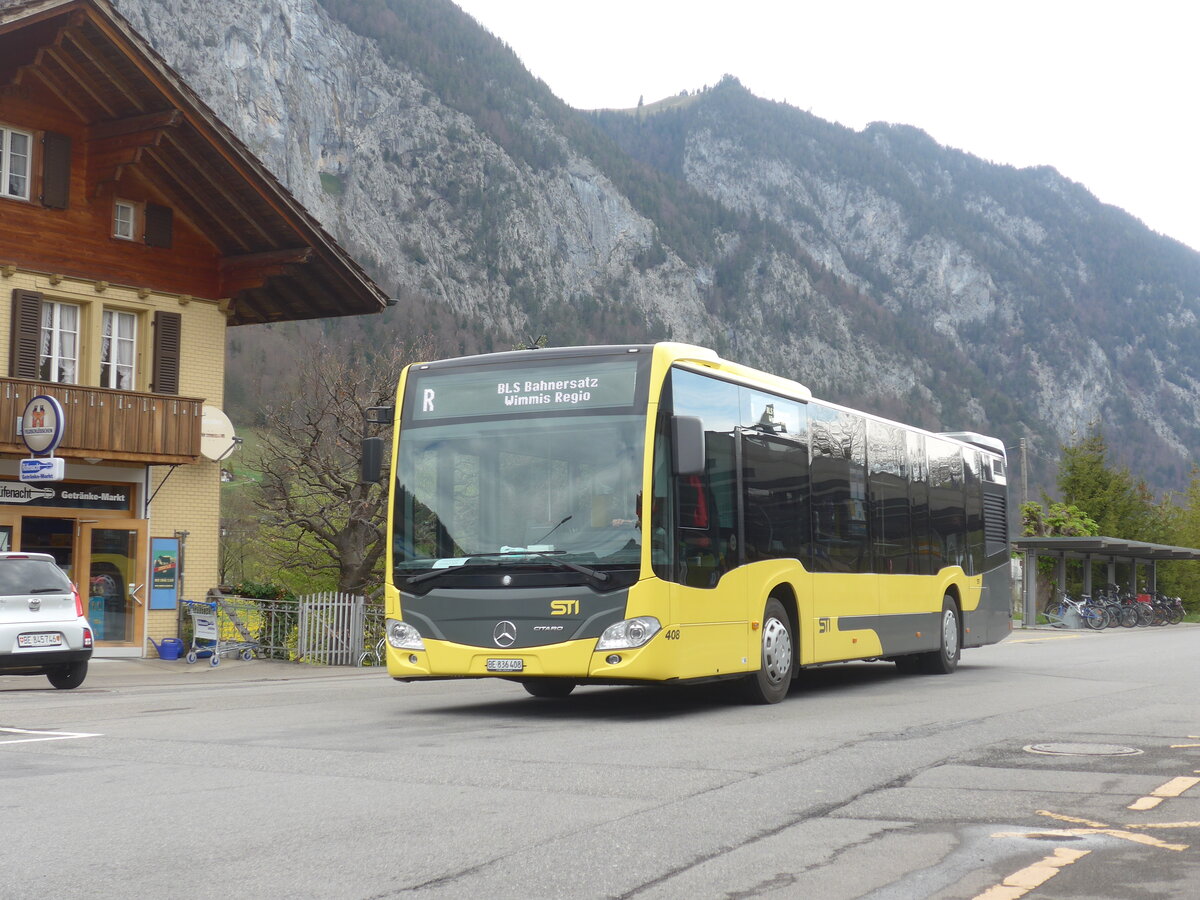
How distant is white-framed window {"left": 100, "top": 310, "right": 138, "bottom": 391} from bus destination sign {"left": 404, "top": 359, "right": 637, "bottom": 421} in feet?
44.0

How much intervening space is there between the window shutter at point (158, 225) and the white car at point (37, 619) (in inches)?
380

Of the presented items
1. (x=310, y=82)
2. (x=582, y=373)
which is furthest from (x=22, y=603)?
(x=310, y=82)

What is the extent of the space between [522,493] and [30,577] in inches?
308

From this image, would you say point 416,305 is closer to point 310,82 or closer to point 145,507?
point 310,82

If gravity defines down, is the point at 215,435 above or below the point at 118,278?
below

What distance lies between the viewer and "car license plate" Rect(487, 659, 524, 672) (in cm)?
1134

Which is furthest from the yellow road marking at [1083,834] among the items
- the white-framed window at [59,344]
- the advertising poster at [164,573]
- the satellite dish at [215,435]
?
the satellite dish at [215,435]

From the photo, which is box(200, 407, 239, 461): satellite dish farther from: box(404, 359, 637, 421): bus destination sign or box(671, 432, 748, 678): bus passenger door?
box(671, 432, 748, 678): bus passenger door

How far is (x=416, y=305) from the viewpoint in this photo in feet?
432

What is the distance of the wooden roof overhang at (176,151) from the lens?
22.8m

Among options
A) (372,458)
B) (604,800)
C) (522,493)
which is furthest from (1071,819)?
(372,458)

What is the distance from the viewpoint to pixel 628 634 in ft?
36.6

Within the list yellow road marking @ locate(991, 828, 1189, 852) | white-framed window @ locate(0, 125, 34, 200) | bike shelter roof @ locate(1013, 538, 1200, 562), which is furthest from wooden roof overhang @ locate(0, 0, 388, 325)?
bike shelter roof @ locate(1013, 538, 1200, 562)

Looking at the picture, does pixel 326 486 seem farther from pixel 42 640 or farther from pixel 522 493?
pixel 522 493
